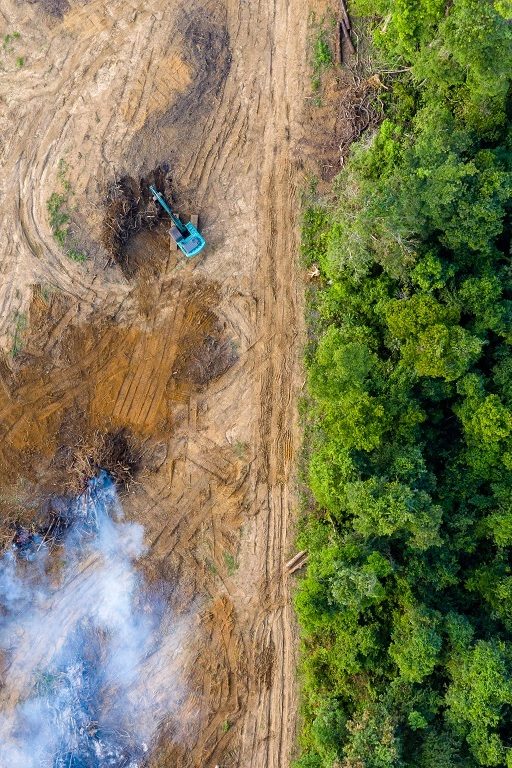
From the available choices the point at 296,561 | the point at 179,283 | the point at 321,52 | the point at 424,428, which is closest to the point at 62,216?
the point at 179,283

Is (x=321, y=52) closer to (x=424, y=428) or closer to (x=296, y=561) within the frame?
(x=424, y=428)

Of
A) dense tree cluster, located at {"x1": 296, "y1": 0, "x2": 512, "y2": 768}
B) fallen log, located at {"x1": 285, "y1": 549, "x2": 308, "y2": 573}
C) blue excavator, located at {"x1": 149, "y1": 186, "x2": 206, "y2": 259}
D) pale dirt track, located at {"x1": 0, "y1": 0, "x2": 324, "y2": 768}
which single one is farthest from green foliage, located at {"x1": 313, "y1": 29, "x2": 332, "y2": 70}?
fallen log, located at {"x1": 285, "y1": 549, "x2": 308, "y2": 573}

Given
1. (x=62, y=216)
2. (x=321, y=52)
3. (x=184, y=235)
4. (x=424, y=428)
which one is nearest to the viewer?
(x=424, y=428)

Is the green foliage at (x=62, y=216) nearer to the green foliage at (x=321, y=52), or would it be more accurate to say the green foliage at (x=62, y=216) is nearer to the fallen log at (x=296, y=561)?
the green foliage at (x=321, y=52)

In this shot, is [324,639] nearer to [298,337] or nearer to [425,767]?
[425,767]

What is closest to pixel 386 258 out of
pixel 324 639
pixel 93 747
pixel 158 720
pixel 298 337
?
pixel 298 337

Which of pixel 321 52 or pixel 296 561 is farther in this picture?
pixel 321 52
